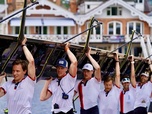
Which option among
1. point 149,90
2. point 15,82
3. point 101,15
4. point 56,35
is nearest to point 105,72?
point 149,90

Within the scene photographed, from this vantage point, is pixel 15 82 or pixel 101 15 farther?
pixel 101 15

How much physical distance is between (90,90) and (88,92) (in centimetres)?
5

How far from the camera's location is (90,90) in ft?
35.9

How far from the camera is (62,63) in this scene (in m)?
9.98

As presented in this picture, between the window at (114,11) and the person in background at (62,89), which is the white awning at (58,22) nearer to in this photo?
the window at (114,11)

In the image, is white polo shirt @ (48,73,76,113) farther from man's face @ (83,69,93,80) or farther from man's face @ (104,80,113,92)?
man's face @ (104,80,113,92)

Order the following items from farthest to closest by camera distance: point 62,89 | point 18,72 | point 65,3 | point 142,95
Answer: point 65,3
point 142,95
point 62,89
point 18,72

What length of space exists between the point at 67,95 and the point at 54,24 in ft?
191

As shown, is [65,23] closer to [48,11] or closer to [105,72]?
[48,11]

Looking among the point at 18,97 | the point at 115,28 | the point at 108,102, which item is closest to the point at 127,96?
the point at 108,102

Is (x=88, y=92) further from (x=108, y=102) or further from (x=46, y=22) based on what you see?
(x=46, y=22)

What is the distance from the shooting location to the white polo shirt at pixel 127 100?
12.7m

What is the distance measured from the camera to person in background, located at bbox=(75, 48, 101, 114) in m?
10.9

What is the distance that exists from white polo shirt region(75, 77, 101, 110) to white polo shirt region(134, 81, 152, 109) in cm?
364
